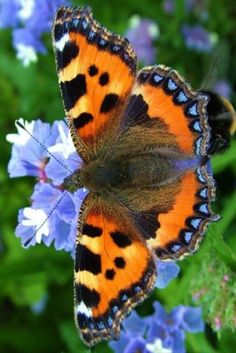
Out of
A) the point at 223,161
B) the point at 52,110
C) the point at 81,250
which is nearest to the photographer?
the point at 81,250

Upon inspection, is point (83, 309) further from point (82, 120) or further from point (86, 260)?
point (82, 120)

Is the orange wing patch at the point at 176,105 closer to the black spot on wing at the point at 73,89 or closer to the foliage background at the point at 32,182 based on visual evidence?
the black spot on wing at the point at 73,89

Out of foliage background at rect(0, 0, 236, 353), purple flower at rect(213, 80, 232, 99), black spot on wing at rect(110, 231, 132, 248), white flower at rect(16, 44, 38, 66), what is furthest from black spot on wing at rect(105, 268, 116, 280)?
purple flower at rect(213, 80, 232, 99)

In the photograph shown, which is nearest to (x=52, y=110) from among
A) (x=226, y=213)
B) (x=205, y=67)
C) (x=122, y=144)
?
(x=205, y=67)

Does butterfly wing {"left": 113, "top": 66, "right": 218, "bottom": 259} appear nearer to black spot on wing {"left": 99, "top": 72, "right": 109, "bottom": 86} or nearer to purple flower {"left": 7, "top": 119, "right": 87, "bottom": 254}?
black spot on wing {"left": 99, "top": 72, "right": 109, "bottom": 86}

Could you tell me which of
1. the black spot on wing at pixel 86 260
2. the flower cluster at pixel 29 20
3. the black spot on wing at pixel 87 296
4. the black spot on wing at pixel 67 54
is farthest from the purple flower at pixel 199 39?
the black spot on wing at pixel 87 296

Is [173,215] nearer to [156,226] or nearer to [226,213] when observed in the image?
[156,226]
